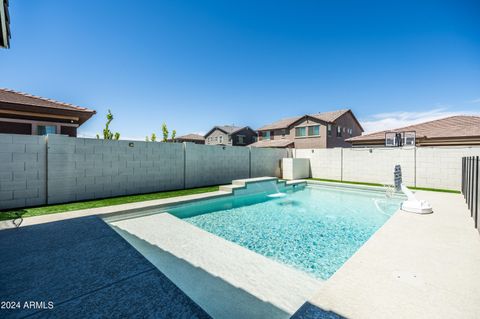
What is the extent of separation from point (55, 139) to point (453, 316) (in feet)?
31.0

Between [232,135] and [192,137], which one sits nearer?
[232,135]

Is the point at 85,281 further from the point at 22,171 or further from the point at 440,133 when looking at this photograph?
the point at 440,133

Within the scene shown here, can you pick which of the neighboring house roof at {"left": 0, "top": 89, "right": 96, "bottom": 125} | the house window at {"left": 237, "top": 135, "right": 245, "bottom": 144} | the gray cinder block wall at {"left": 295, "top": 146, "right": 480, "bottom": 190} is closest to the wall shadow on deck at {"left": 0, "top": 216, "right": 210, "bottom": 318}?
the neighboring house roof at {"left": 0, "top": 89, "right": 96, "bottom": 125}

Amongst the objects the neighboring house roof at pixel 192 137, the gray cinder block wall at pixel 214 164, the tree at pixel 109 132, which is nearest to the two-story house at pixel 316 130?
the gray cinder block wall at pixel 214 164

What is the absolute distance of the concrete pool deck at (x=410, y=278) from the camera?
1996 mm

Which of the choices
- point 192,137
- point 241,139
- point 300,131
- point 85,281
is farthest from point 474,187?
point 192,137

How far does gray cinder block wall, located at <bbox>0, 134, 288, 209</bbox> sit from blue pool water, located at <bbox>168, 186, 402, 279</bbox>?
2.71m

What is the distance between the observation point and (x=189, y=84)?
17.0 metres

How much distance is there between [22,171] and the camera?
6.10 meters

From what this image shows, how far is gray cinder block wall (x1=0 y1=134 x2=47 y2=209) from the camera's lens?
5.86m

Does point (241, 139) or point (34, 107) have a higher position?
point (241, 139)

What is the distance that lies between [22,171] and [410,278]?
9.33m

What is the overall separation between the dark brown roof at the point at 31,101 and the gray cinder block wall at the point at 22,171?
3.05 meters

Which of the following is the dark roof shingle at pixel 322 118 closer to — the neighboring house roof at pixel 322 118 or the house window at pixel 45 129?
the neighboring house roof at pixel 322 118
